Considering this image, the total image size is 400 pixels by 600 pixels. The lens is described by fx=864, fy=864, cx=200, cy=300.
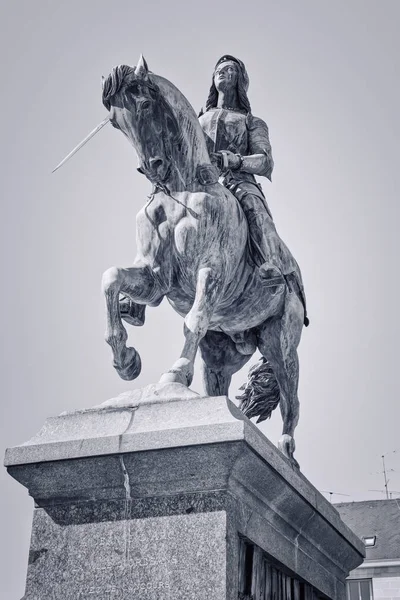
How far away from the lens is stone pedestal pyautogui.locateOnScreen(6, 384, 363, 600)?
4.87 meters

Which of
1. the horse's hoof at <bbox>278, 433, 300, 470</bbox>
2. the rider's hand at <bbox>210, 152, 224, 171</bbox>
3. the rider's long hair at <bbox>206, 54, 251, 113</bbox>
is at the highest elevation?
the rider's long hair at <bbox>206, 54, 251, 113</bbox>

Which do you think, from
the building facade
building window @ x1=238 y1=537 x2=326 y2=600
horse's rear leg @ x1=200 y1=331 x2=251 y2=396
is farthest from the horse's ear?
the building facade

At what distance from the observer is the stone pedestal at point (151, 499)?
16.0 feet

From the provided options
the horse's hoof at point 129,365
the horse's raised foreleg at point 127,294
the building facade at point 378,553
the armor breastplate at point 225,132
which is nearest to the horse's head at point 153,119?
the horse's raised foreleg at point 127,294

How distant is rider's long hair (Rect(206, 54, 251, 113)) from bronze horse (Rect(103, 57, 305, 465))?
65.2 inches

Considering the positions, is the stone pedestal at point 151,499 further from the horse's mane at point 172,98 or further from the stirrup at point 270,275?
the horse's mane at point 172,98

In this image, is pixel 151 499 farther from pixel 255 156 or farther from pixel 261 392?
pixel 255 156

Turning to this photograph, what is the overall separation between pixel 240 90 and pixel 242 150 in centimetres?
65

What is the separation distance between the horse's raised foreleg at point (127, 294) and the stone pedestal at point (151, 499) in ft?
1.98

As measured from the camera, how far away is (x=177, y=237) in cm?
632

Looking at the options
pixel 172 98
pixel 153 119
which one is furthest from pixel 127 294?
pixel 172 98

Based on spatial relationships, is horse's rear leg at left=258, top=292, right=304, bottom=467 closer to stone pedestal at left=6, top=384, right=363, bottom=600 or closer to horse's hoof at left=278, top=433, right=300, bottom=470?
horse's hoof at left=278, top=433, right=300, bottom=470

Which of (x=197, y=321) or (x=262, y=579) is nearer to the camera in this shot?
(x=262, y=579)

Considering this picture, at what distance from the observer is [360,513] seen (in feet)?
99.8
